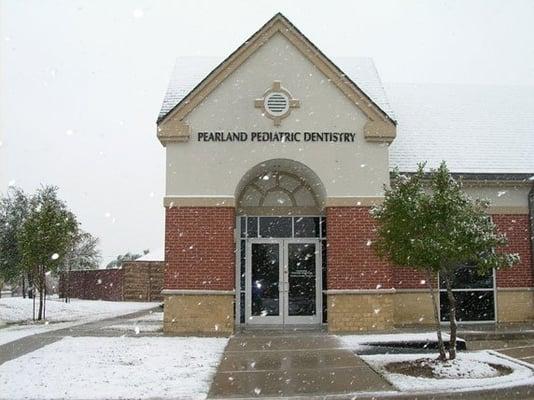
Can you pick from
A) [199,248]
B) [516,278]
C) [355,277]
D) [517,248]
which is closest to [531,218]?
[517,248]

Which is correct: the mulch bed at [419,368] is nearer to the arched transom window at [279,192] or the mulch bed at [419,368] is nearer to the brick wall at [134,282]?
the arched transom window at [279,192]

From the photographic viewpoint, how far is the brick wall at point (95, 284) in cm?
4609

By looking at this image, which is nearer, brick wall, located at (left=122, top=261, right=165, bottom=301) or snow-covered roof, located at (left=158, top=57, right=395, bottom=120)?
snow-covered roof, located at (left=158, top=57, right=395, bottom=120)

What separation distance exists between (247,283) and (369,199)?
4.23 metres

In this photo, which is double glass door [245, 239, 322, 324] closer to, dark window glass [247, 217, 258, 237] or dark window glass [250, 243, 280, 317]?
dark window glass [250, 243, 280, 317]

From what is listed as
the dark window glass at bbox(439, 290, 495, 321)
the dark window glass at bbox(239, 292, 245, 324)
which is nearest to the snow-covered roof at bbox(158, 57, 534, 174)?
the dark window glass at bbox(439, 290, 495, 321)

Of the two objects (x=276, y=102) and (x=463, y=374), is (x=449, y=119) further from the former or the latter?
(x=463, y=374)

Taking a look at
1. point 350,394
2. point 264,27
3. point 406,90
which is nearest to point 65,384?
point 350,394

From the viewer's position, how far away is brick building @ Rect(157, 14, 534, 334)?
16.4 meters

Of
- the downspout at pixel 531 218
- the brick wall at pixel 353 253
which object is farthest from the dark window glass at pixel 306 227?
the downspout at pixel 531 218

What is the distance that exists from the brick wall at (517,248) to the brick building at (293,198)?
0.03 metres

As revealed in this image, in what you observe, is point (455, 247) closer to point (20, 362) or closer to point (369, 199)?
point (369, 199)

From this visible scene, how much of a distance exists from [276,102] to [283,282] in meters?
5.05

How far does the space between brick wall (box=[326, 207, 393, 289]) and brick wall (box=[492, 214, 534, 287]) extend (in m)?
4.03
